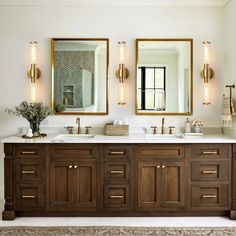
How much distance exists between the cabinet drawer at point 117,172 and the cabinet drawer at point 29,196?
0.75m

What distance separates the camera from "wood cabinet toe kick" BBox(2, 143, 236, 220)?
351 cm

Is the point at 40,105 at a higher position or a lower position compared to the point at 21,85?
lower

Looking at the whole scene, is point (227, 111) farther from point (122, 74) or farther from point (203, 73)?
point (122, 74)

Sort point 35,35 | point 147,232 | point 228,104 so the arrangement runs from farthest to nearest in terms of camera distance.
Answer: point 35,35, point 228,104, point 147,232

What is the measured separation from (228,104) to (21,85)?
260cm

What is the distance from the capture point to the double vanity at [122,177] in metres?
3.50

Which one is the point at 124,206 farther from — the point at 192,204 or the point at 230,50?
the point at 230,50

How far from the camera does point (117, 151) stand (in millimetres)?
3514

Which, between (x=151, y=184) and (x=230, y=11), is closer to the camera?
(x=151, y=184)

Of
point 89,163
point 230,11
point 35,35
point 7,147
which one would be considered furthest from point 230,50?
point 7,147

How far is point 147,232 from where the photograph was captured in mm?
3160

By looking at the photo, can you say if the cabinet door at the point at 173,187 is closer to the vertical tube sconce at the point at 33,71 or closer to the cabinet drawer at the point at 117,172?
the cabinet drawer at the point at 117,172

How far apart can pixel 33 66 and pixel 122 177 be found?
1.82m

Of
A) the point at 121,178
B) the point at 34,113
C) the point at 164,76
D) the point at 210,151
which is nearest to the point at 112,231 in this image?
the point at 121,178
